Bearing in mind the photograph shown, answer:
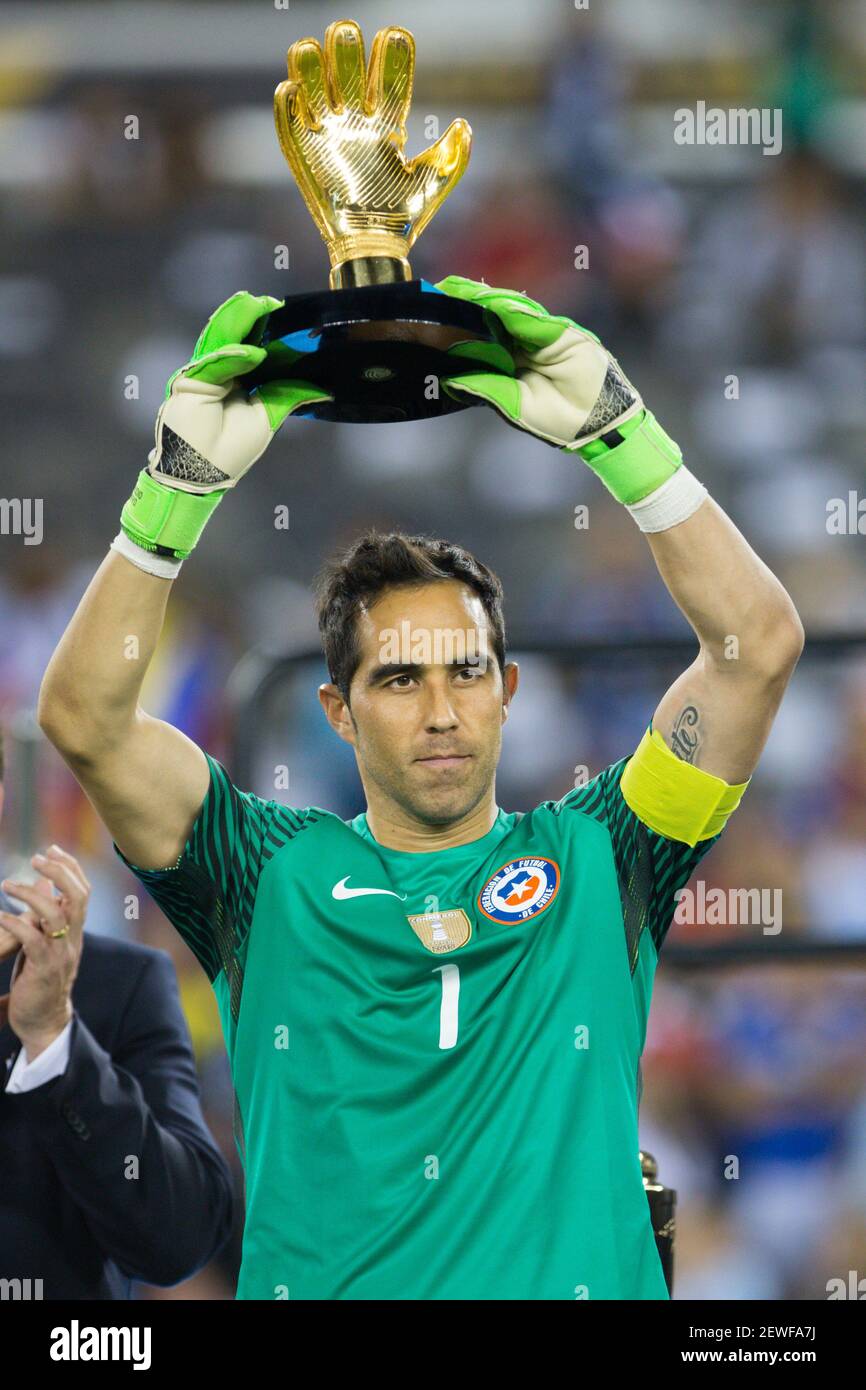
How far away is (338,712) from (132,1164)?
0.64 meters

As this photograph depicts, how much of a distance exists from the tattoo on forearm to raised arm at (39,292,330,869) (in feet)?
1.83

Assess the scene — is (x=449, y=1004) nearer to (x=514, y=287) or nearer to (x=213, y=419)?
(x=213, y=419)

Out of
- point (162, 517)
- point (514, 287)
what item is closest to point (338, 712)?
point (162, 517)

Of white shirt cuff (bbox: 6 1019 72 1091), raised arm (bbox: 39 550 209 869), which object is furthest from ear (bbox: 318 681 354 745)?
white shirt cuff (bbox: 6 1019 72 1091)

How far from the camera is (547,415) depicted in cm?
188

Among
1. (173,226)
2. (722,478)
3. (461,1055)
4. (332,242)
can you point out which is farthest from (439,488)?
(461,1055)

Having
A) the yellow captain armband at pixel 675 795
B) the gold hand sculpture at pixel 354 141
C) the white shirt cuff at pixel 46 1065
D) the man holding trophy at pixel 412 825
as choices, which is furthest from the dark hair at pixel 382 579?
the white shirt cuff at pixel 46 1065

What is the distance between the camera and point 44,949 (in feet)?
7.08

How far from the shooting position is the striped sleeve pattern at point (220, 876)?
1.95 m

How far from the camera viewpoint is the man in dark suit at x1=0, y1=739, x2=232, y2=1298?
7.14 feet

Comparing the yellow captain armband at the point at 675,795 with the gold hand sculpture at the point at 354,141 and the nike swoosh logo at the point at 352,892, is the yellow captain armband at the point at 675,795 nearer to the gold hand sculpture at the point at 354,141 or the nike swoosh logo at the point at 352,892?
the nike swoosh logo at the point at 352,892

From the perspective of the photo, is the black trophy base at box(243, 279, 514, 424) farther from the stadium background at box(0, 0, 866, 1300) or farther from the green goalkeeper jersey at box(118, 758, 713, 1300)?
the stadium background at box(0, 0, 866, 1300)

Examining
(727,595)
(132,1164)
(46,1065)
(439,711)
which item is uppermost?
(727,595)

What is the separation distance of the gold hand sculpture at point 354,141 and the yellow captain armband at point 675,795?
0.63 m
